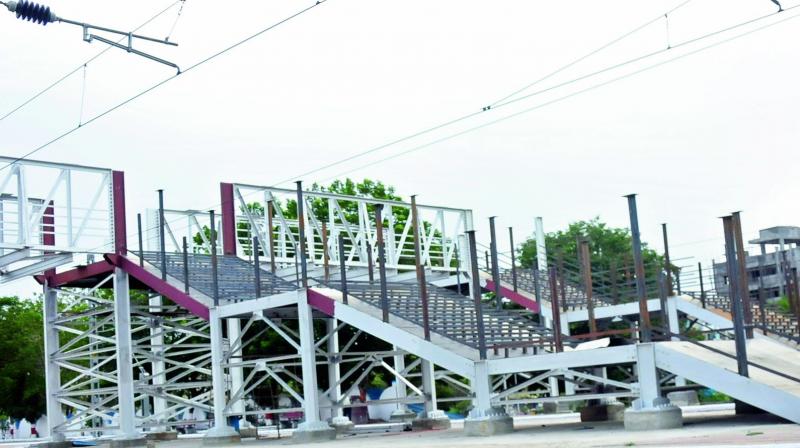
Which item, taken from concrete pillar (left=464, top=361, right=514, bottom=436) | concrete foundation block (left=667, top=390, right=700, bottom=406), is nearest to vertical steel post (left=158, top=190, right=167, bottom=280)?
concrete pillar (left=464, top=361, right=514, bottom=436)

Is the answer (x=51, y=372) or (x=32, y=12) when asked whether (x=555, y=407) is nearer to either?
(x=51, y=372)

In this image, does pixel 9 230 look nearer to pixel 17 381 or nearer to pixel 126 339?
pixel 126 339

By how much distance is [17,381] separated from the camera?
64688 millimetres

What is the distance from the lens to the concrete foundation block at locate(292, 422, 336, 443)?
26.5m

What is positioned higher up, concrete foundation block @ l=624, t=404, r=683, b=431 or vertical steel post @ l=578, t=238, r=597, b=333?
vertical steel post @ l=578, t=238, r=597, b=333

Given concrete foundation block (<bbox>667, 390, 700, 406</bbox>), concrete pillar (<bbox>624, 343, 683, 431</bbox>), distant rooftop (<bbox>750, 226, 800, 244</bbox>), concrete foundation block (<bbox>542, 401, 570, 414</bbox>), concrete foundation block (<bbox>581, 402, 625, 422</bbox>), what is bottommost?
concrete foundation block (<bbox>542, 401, 570, 414</bbox>)

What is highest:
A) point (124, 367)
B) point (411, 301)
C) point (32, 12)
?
point (32, 12)

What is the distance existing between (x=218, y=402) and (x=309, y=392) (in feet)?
12.5

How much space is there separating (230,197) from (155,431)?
9.46 m

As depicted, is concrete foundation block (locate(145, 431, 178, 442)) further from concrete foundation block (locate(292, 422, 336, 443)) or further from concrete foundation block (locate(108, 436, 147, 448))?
concrete foundation block (locate(292, 422, 336, 443))

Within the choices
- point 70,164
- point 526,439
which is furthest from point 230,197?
point 526,439

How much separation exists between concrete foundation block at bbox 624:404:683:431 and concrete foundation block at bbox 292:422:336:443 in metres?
8.89

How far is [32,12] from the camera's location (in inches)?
739

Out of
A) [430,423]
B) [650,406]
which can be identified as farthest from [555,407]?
[650,406]
